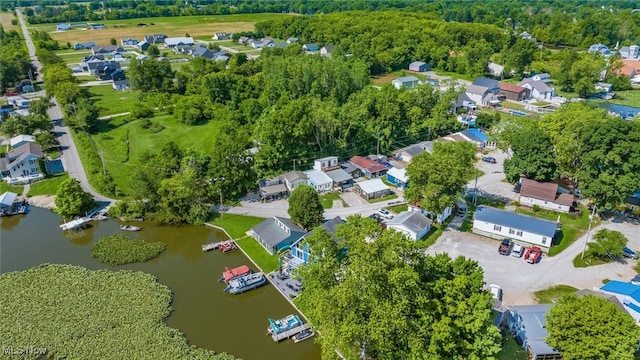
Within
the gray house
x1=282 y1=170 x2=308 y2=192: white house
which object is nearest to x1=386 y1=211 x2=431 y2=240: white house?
the gray house

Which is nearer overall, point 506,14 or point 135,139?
point 135,139

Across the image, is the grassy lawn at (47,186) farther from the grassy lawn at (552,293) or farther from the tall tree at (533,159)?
the tall tree at (533,159)

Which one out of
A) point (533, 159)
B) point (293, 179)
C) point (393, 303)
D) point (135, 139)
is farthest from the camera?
point (135, 139)

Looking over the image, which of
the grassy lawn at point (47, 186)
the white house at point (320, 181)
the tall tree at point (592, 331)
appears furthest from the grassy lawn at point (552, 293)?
the grassy lawn at point (47, 186)

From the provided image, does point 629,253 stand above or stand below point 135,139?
below

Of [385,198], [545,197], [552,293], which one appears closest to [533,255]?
[552,293]

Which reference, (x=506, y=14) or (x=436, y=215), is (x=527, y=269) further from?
(x=506, y=14)

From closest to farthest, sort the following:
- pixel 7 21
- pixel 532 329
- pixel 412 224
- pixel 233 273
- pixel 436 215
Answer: pixel 532 329, pixel 233 273, pixel 412 224, pixel 436 215, pixel 7 21

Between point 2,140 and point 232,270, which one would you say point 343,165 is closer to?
point 232,270
